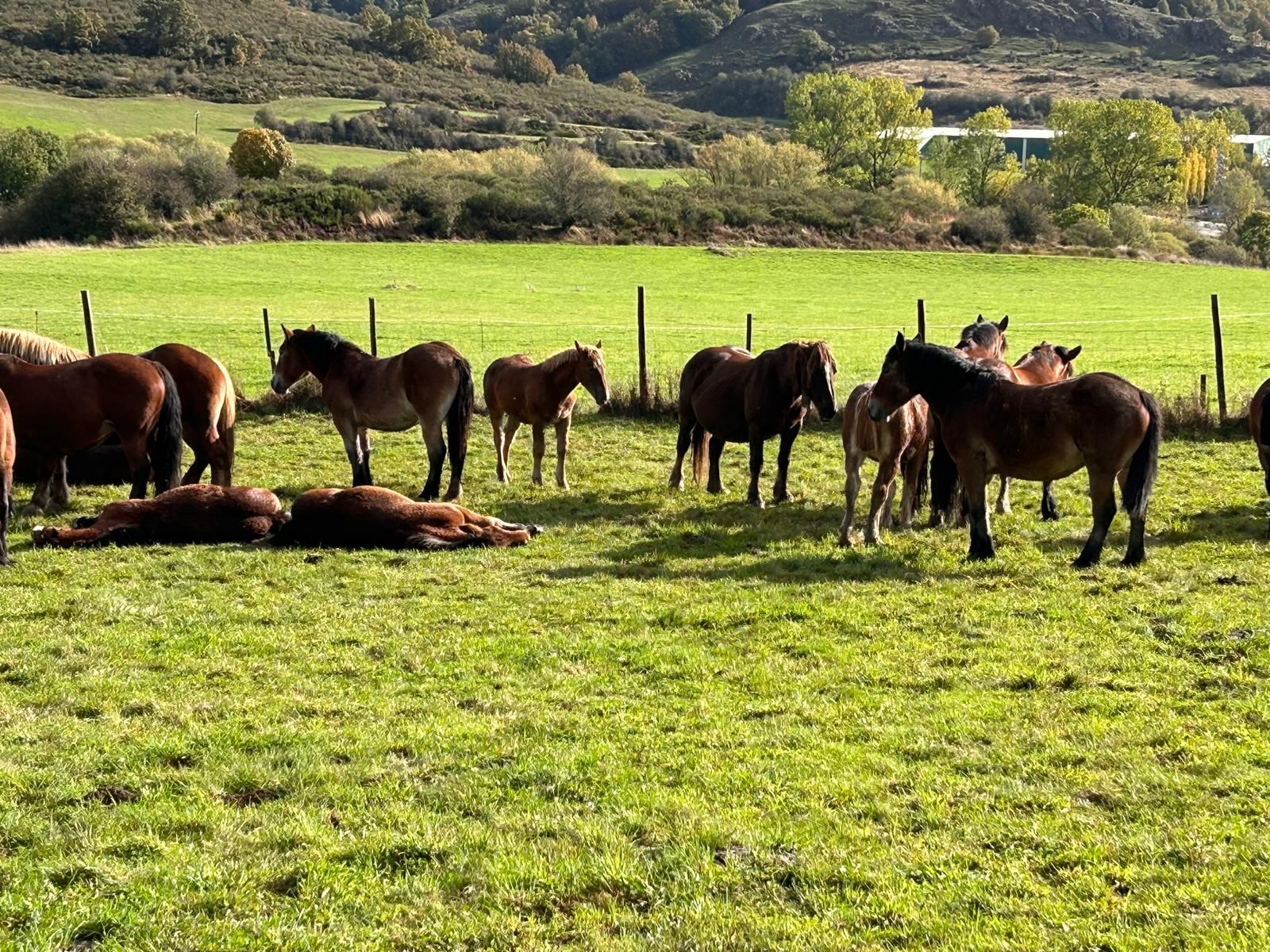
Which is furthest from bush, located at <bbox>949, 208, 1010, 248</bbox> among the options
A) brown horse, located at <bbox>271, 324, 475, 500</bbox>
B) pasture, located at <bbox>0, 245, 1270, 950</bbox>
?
brown horse, located at <bbox>271, 324, 475, 500</bbox>

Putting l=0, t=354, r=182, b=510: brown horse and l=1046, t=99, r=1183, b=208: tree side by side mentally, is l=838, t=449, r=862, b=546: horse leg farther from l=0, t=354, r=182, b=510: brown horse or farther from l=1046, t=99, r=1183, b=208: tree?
l=1046, t=99, r=1183, b=208: tree

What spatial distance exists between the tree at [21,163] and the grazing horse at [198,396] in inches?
2057

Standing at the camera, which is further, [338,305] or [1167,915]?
[338,305]

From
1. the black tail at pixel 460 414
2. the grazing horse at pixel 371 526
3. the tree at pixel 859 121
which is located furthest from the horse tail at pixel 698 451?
the tree at pixel 859 121

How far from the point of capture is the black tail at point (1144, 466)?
387 inches

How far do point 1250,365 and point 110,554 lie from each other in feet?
78.2

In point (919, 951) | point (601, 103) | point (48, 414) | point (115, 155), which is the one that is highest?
point (601, 103)

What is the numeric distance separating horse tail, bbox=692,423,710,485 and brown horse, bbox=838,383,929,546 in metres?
2.66

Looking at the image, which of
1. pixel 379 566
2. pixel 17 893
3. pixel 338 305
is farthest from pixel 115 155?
pixel 17 893

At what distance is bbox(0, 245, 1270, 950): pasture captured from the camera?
4477mm

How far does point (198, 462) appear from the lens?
1330cm

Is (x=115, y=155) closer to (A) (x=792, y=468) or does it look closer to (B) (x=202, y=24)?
(A) (x=792, y=468)

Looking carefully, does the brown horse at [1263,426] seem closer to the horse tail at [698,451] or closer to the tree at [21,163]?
the horse tail at [698,451]

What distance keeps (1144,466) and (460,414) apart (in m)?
6.83
